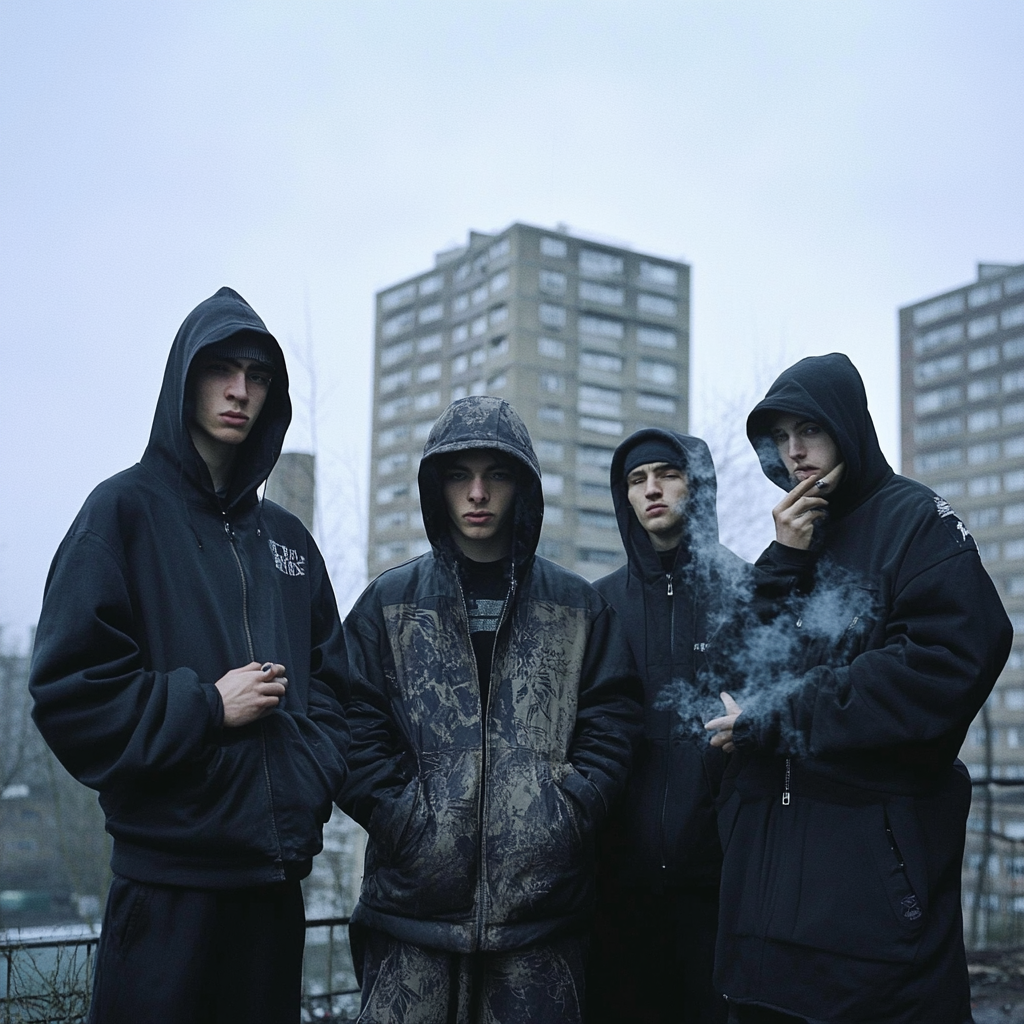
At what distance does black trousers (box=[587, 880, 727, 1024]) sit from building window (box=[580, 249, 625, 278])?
47.3m

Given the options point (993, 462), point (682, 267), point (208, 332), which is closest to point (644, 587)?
point (208, 332)

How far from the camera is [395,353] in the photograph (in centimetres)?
5128

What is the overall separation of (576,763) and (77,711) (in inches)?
56.3

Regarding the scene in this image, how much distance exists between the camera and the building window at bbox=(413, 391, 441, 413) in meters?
48.7

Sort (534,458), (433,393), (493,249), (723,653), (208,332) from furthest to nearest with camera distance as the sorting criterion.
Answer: (433,393) < (493,249) < (534,458) < (723,653) < (208,332)

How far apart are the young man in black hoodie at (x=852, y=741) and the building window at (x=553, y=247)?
4381 centimetres

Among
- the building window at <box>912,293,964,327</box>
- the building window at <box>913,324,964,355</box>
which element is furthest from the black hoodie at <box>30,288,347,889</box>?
the building window at <box>913,324,964,355</box>

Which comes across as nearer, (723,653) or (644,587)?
(723,653)

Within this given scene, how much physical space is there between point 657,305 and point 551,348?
949 centimetres

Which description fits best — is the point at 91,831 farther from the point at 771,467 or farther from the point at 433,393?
the point at 433,393

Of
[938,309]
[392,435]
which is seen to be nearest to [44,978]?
[938,309]

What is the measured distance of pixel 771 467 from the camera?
309 centimetres

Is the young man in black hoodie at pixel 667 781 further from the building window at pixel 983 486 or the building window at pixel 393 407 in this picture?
the building window at pixel 393 407

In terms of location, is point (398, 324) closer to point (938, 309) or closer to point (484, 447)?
point (938, 309)
